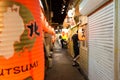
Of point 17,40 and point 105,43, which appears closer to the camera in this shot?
point 17,40

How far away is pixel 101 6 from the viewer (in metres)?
5.44

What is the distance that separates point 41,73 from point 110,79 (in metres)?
2.49

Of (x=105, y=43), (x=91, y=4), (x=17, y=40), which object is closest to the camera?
(x=17, y=40)

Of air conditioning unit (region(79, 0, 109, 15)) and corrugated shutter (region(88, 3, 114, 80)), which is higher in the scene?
air conditioning unit (region(79, 0, 109, 15))

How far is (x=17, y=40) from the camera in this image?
7.46 feet

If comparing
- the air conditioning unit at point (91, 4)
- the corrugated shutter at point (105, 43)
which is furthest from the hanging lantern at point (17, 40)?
the air conditioning unit at point (91, 4)

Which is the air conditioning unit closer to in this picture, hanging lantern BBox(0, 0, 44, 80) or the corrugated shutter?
the corrugated shutter

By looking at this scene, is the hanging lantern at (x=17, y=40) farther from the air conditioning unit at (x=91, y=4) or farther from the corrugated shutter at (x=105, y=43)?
the air conditioning unit at (x=91, y=4)

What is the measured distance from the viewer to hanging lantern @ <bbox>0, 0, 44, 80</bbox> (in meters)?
2.22

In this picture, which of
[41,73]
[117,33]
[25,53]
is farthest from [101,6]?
[25,53]

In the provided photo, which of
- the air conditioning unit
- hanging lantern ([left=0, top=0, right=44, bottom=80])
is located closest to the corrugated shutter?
the air conditioning unit

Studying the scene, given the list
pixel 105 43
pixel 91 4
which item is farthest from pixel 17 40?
pixel 91 4

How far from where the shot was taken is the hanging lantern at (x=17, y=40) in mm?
2221

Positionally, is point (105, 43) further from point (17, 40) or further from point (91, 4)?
point (17, 40)
